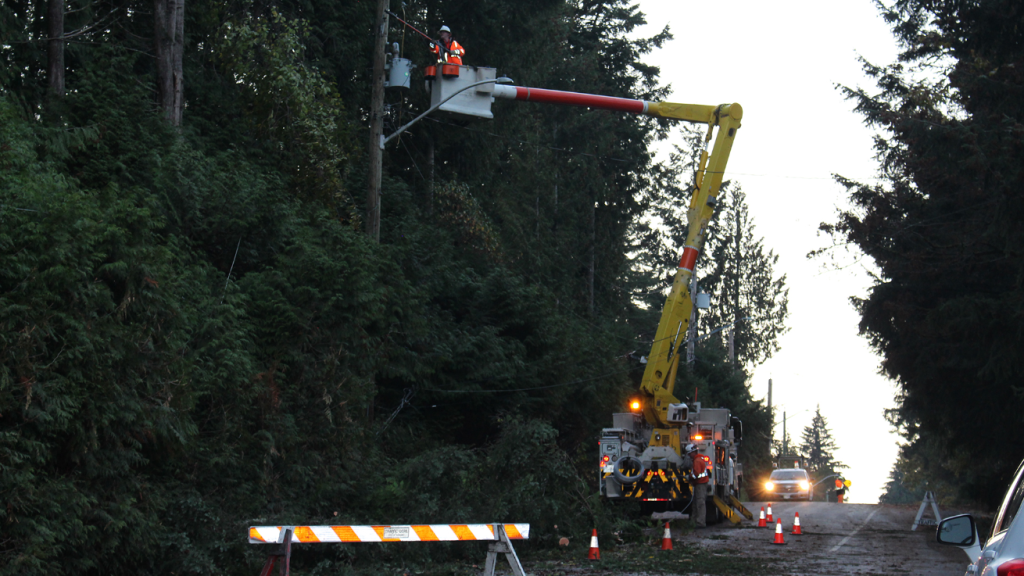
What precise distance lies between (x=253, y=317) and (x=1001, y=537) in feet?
42.0

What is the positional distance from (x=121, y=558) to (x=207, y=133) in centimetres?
1257

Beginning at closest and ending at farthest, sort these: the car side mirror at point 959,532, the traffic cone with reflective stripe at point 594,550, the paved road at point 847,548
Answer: the car side mirror at point 959,532 → the paved road at point 847,548 → the traffic cone with reflective stripe at point 594,550

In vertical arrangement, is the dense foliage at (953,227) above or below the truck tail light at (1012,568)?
above

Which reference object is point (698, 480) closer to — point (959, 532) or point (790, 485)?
point (959, 532)

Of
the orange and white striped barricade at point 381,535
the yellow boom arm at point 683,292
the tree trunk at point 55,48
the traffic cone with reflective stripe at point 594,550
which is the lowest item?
the traffic cone with reflective stripe at point 594,550

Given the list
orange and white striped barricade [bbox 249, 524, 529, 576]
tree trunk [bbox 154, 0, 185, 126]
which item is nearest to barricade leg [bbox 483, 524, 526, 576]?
orange and white striped barricade [bbox 249, 524, 529, 576]

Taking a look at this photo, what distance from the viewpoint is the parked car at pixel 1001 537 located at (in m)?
3.99

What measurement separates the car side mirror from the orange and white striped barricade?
4.29m

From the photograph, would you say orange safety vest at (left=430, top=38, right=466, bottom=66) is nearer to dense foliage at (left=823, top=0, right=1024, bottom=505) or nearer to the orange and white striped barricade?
dense foliage at (left=823, top=0, right=1024, bottom=505)

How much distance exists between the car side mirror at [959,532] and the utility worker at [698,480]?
53.0 ft

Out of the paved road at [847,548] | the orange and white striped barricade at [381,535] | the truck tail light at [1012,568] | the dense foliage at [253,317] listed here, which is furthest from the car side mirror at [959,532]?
the paved road at [847,548]

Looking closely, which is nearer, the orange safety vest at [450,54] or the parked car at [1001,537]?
the parked car at [1001,537]

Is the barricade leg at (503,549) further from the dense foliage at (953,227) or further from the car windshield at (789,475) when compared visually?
the car windshield at (789,475)

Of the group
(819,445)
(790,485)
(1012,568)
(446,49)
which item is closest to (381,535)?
(1012,568)
